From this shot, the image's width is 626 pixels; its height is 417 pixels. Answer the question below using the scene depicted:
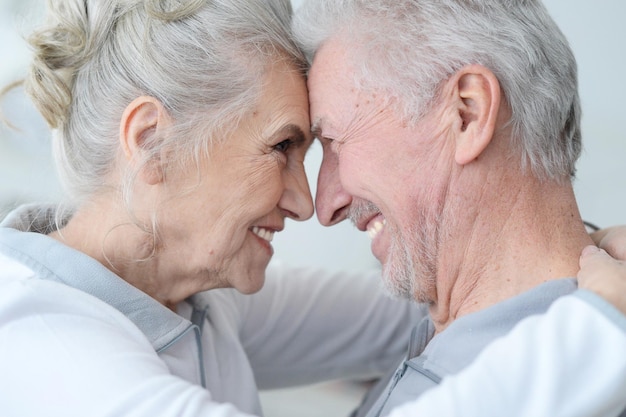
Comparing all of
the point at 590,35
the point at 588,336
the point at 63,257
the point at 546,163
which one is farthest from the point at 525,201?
the point at 590,35

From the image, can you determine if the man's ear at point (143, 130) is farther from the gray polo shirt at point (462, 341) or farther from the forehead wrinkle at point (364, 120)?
the gray polo shirt at point (462, 341)

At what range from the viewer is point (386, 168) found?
5.01 feet

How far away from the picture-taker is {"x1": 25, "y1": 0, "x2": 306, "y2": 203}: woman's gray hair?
1.55 m

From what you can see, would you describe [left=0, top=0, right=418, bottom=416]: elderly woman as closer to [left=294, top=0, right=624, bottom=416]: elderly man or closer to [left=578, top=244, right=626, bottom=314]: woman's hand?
[left=294, top=0, right=624, bottom=416]: elderly man

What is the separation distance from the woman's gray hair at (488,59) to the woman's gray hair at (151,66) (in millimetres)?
233

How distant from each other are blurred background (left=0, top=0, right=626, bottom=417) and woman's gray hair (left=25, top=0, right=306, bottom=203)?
103 cm

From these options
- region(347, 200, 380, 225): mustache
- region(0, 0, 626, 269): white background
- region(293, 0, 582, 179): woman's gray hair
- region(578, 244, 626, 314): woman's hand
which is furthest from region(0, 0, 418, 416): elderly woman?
region(0, 0, 626, 269): white background

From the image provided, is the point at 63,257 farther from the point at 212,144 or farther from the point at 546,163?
the point at 546,163

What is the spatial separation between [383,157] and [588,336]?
0.56 m

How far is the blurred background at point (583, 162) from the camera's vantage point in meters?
2.66

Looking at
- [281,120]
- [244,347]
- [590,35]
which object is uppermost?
[281,120]

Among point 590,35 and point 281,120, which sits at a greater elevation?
point 281,120

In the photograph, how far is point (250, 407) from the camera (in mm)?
1818

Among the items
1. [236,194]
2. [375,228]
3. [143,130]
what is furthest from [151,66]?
[375,228]
